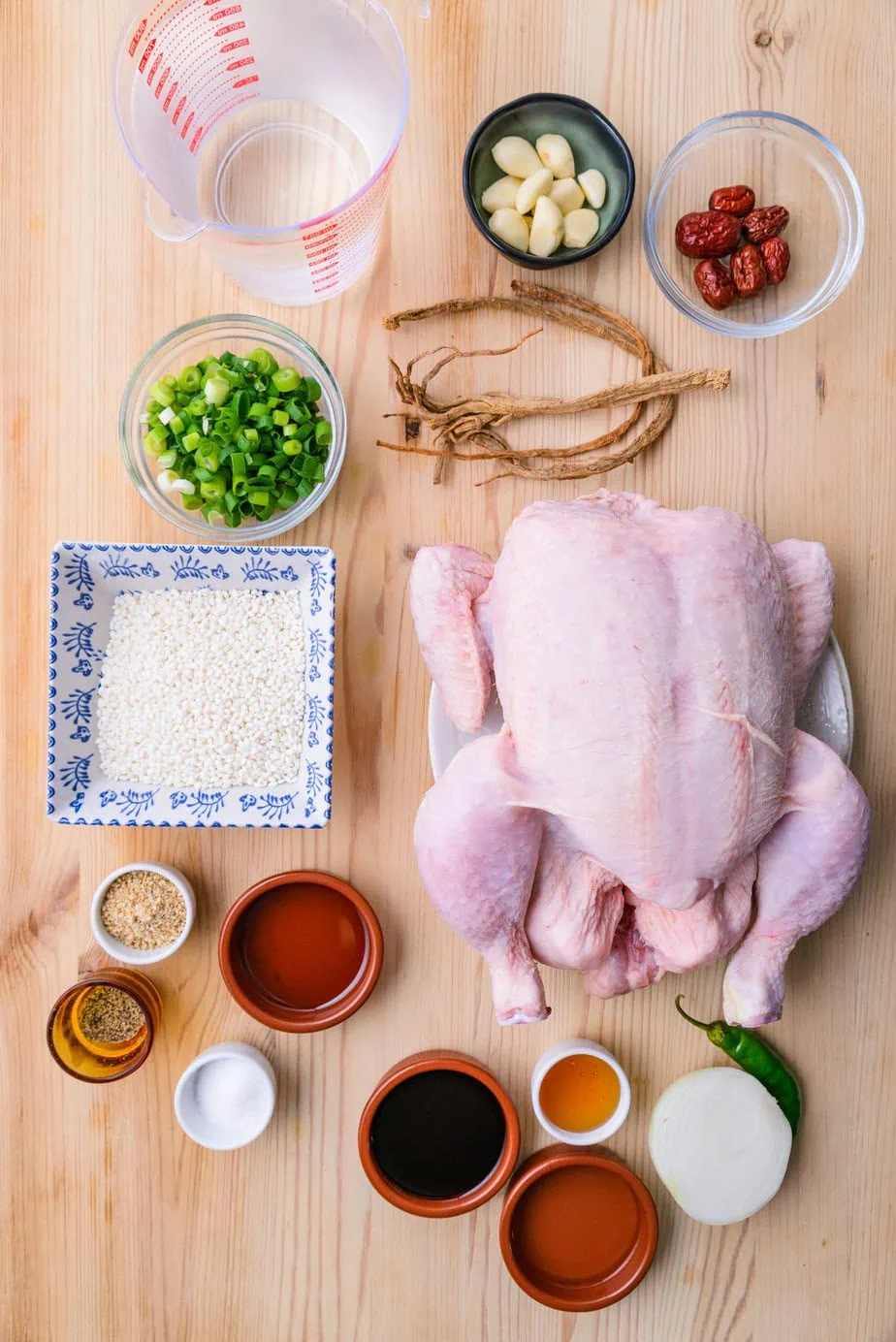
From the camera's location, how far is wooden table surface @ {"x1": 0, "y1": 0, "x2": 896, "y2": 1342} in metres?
1.32

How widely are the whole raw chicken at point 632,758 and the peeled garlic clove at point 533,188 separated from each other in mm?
418

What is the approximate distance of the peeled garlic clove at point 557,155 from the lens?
4.10ft

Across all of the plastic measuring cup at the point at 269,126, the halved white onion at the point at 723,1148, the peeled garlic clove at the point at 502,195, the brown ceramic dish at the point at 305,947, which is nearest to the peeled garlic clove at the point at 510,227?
the peeled garlic clove at the point at 502,195

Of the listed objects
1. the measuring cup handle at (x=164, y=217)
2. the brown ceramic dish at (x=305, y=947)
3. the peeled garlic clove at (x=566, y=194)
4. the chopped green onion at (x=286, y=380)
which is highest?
the peeled garlic clove at (x=566, y=194)

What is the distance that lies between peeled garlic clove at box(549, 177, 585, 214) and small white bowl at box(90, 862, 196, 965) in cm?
102

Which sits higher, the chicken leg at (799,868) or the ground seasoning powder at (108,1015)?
the chicken leg at (799,868)

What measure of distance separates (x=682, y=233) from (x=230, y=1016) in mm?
1230

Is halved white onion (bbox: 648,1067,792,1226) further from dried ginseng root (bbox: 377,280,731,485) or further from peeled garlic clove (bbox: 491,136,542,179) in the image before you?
peeled garlic clove (bbox: 491,136,542,179)

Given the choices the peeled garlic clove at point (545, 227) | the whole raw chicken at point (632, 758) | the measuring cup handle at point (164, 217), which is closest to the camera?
the whole raw chicken at point (632, 758)

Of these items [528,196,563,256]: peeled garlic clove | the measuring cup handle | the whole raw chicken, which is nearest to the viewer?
the whole raw chicken

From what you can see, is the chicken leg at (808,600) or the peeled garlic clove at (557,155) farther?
the peeled garlic clove at (557,155)

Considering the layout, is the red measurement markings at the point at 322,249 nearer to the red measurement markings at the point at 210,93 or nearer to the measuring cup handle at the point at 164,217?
the measuring cup handle at the point at 164,217

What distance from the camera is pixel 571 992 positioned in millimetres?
1338

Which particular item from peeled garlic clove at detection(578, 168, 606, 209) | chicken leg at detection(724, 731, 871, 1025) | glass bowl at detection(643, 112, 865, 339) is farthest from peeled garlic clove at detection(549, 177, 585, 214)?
chicken leg at detection(724, 731, 871, 1025)
